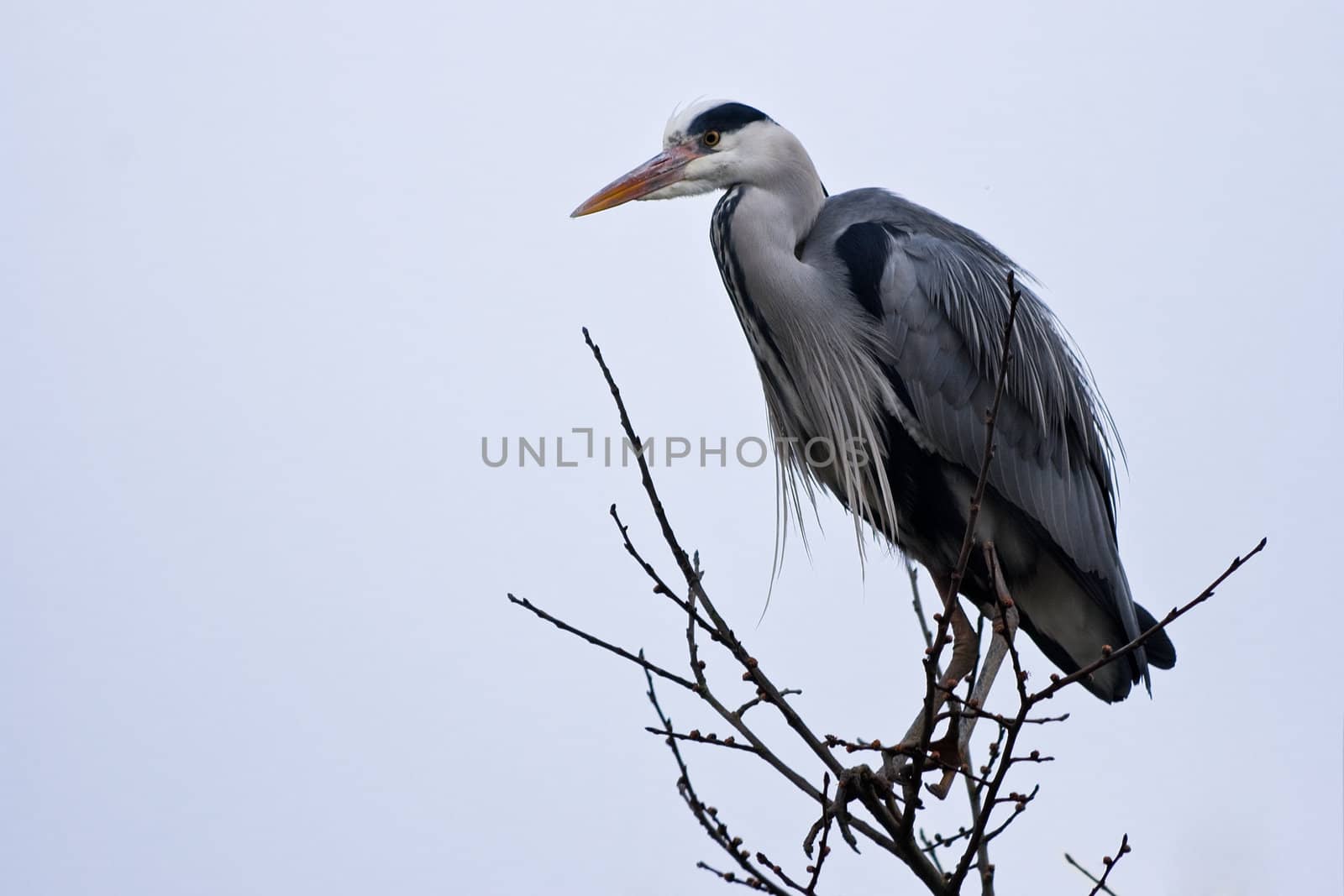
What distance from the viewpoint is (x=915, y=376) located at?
361 cm

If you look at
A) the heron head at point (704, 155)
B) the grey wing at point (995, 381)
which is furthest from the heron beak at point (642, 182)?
the grey wing at point (995, 381)

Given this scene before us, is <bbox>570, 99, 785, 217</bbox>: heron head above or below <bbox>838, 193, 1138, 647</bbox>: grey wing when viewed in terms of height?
above

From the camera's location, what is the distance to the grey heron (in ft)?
11.8

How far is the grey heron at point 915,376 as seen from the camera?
3.60 meters

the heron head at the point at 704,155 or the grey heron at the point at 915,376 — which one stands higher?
the heron head at the point at 704,155

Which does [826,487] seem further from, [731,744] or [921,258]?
[731,744]

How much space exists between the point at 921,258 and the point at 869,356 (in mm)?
295

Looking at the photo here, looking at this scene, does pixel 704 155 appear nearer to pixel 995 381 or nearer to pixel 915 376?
pixel 915 376

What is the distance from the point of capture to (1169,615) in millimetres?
2203

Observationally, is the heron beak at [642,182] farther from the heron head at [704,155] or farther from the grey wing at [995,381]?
the grey wing at [995,381]

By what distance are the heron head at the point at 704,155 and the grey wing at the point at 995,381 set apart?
374 mm

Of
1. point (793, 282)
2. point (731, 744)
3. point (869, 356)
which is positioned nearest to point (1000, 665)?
point (869, 356)

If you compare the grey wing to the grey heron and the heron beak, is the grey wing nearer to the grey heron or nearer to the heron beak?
the grey heron

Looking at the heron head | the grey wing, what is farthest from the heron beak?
the grey wing
